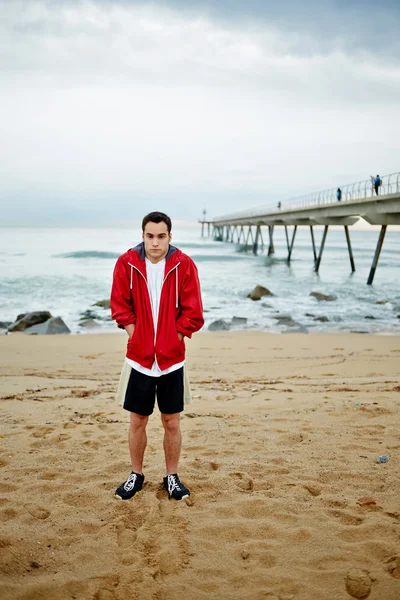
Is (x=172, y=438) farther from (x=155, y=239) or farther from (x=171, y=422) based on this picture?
(x=155, y=239)

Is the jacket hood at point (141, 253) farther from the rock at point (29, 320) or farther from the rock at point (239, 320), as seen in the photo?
the rock at point (239, 320)

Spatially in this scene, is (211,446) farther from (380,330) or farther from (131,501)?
(380,330)

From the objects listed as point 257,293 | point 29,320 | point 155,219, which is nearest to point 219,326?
point 29,320

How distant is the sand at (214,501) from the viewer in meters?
2.41

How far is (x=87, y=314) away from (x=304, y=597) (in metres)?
12.5

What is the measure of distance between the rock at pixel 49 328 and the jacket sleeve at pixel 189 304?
8984 mm

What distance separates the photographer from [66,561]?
2545mm

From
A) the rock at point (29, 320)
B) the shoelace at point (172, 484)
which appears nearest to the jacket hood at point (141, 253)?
the shoelace at point (172, 484)

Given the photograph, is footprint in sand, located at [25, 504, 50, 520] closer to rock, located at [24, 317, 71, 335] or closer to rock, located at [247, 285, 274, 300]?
rock, located at [24, 317, 71, 335]

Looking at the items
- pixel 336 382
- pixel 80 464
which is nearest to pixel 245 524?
pixel 80 464

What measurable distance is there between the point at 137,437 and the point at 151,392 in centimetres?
37

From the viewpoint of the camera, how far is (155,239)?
3.05 metres

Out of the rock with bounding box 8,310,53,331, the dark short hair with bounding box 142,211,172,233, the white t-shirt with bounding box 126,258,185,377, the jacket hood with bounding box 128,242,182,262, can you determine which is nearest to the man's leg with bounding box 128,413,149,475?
the white t-shirt with bounding box 126,258,185,377

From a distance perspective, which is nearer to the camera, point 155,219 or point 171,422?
point 155,219
